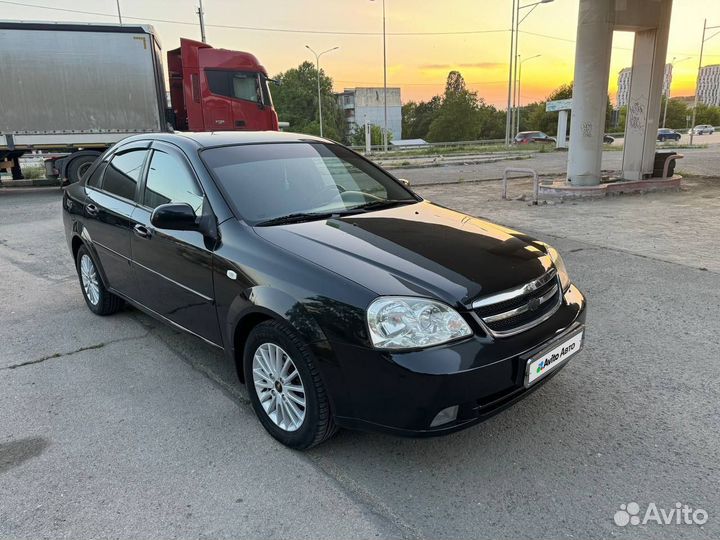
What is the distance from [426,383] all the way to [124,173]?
3.32m

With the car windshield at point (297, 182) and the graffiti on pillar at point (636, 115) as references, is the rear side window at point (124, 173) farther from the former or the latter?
the graffiti on pillar at point (636, 115)

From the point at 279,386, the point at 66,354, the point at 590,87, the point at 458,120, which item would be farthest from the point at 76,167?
the point at 458,120

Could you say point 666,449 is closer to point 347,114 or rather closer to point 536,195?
point 536,195

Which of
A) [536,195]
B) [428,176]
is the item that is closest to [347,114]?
[428,176]

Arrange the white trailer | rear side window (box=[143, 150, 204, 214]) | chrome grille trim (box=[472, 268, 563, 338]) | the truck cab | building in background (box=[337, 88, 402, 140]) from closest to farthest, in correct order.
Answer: chrome grille trim (box=[472, 268, 563, 338])
rear side window (box=[143, 150, 204, 214])
the white trailer
the truck cab
building in background (box=[337, 88, 402, 140])

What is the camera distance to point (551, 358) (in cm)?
282

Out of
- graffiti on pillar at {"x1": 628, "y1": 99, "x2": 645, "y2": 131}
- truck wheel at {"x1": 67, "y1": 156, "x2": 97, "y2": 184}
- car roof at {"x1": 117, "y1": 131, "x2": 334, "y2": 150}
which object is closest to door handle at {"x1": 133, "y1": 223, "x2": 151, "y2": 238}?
car roof at {"x1": 117, "y1": 131, "x2": 334, "y2": 150}

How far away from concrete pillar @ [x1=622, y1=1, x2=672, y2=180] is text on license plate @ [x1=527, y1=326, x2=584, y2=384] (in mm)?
11930

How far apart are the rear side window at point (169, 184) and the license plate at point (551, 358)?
2.19m

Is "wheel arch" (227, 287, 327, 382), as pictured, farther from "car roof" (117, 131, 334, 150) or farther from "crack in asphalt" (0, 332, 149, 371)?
"crack in asphalt" (0, 332, 149, 371)

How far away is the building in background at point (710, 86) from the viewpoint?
5094 inches

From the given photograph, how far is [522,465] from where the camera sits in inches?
109

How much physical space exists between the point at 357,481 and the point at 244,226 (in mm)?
1561

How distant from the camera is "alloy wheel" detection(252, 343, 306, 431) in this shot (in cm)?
285
